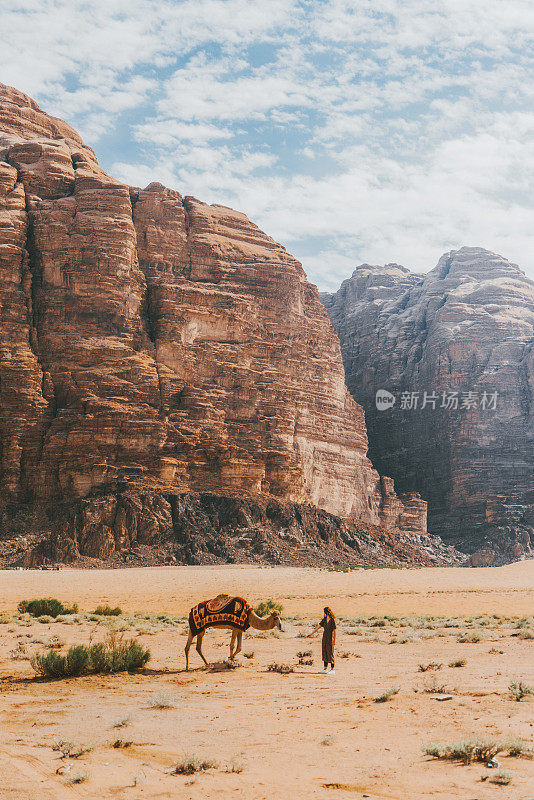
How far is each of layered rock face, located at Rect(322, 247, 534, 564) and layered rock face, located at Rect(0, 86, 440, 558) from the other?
25.2m

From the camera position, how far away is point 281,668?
1537 centimetres

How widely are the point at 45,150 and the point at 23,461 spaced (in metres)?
36.9

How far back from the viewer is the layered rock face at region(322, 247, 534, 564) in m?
120

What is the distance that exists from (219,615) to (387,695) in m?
4.35

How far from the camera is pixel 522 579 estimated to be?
5728 centimetres

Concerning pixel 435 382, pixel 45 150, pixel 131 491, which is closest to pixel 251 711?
pixel 131 491

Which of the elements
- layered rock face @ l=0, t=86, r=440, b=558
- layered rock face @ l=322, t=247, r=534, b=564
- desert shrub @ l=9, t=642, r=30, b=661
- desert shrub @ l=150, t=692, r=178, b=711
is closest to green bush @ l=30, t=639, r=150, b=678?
desert shrub @ l=9, t=642, r=30, b=661

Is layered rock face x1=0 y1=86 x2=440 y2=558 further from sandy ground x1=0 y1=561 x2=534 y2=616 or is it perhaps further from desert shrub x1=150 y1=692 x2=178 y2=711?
desert shrub x1=150 y1=692 x2=178 y2=711

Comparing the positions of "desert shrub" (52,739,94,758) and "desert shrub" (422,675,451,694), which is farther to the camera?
"desert shrub" (422,675,451,694)

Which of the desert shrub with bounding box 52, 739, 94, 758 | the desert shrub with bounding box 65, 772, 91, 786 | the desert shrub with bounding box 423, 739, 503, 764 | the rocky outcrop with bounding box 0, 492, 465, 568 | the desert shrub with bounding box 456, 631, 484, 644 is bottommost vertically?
the desert shrub with bounding box 65, 772, 91, 786

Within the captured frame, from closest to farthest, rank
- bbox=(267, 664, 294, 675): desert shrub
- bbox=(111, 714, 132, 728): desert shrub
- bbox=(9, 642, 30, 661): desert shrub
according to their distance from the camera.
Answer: bbox=(111, 714, 132, 728): desert shrub < bbox=(267, 664, 294, 675): desert shrub < bbox=(9, 642, 30, 661): desert shrub

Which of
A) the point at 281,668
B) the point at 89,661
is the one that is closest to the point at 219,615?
the point at 281,668

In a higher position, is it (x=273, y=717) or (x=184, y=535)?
(x=184, y=535)

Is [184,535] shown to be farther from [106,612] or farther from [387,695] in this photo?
[387,695]
